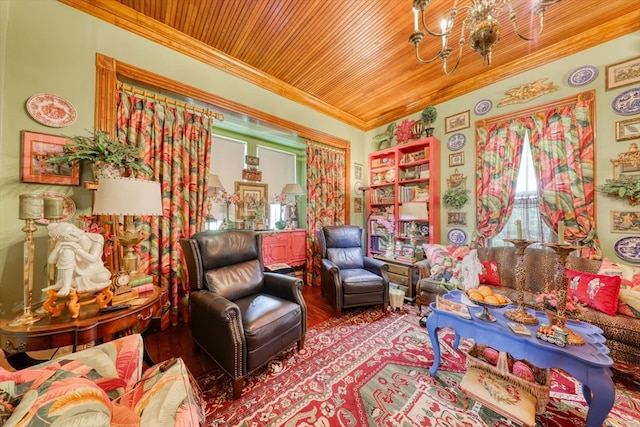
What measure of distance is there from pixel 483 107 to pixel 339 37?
7.02 ft

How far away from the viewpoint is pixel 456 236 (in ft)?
10.4

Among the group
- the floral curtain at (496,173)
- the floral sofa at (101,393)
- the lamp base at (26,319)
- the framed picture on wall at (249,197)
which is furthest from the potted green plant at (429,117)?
the lamp base at (26,319)

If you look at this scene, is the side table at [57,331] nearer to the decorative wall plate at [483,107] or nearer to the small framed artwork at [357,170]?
the small framed artwork at [357,170]

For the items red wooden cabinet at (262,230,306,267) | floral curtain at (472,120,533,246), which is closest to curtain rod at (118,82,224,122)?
red wooden cabinet at (262,230,306,267)

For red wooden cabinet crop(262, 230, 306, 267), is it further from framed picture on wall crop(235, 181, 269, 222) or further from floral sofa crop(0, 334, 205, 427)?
floral sofa crop(0, 334, 205, 427)

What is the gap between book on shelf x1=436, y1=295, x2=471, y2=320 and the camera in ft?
4.91

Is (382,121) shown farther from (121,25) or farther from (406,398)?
(406,398)

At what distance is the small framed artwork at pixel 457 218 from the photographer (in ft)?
10.2

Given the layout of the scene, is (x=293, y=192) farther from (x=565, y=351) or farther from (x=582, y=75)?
(x=582, y=75)

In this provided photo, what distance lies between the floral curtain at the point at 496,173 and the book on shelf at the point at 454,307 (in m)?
1.71

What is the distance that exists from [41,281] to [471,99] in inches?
195

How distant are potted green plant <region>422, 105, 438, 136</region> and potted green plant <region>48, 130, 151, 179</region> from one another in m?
3.64

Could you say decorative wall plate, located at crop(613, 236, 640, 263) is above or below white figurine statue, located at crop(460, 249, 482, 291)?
above

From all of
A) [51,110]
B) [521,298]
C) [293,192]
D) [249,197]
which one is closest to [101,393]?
[521,298]
